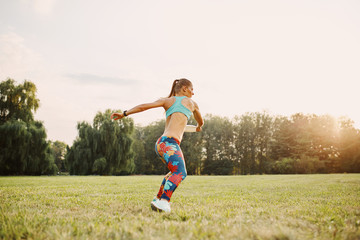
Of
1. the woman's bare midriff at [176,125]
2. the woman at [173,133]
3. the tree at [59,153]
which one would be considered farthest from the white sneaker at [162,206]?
the tree at [59,153]

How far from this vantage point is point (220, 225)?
2.16m

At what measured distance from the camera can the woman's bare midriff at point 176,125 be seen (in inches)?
122

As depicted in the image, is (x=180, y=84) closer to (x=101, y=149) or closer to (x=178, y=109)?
(x=178, y=109)

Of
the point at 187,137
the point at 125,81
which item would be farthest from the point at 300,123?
the point at 125,81

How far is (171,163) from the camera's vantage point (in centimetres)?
293

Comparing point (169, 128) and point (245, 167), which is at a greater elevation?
point (169, 128)

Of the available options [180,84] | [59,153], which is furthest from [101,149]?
[59,153]

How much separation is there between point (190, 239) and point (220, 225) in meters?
0.54

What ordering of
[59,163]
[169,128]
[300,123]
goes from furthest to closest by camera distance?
[59,163] → [300,123] → [169,128]

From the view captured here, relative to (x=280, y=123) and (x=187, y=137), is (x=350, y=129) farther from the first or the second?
(x=187, y=137)

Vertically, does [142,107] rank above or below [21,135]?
below

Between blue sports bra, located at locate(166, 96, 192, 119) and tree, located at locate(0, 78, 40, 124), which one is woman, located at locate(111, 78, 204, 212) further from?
tree, located at locate(0, 78, 40, 124)

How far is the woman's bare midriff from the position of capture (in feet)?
10.2

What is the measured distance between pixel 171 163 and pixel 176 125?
0.54 metres
